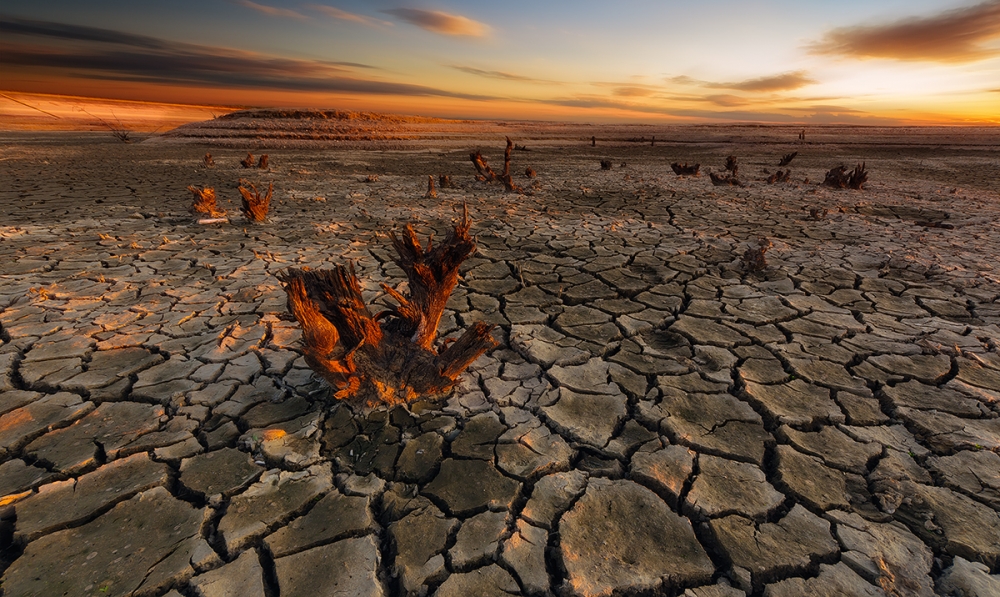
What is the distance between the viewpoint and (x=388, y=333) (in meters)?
2.67

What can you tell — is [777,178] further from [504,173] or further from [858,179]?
[504,173]

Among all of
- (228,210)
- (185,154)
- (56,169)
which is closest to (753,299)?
(228,210)

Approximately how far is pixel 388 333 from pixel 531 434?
1.01 metres

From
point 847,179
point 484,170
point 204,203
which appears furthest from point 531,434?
point 847,179

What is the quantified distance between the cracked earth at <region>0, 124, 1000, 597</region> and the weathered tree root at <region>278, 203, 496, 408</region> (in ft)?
0.52

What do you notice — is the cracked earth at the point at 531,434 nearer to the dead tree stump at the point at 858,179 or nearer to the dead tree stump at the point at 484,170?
the dead tree stump at the point at 484,170

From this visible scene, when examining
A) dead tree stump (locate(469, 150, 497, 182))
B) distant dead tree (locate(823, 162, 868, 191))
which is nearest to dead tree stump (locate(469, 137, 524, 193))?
dead tree stump (locate(469, 150, 497, 182))

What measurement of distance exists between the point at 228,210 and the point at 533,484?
23.4ft

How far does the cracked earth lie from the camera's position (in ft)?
5.28

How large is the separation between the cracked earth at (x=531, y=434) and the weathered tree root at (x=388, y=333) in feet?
0.52

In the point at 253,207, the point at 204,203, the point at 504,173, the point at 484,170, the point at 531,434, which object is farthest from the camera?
the point at 484,170

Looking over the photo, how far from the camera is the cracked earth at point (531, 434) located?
5.28 feet

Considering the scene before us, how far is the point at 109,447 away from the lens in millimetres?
2117

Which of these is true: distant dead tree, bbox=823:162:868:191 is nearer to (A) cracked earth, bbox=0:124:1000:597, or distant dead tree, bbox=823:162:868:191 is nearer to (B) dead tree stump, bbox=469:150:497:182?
(A) cracked earth, bbox=0:124:1000:597
